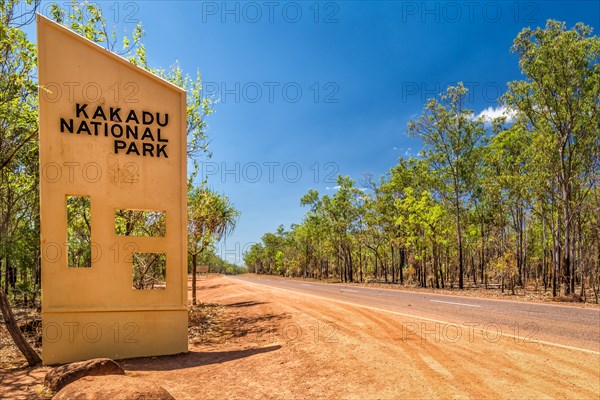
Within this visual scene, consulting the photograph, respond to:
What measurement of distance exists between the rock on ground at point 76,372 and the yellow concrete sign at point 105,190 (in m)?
2.36

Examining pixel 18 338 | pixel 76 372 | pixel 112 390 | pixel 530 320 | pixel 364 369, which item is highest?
pixel 112 390

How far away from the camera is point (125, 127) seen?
9.52 m

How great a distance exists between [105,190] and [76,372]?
4.45 m

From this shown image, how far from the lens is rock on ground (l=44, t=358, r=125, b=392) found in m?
6.16

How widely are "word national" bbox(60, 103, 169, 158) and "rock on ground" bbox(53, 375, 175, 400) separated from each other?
617 cm

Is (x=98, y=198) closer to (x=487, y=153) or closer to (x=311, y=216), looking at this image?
(x=487, y=153)

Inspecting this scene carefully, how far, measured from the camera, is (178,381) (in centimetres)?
725

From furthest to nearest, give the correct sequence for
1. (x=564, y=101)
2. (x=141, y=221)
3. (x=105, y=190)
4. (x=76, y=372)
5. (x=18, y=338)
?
1. (x=564, y=101)
2. (x=141, y=221)
3. (x=105, y=190)
4. (x=18, y=338)
5. (x=76, y=372)

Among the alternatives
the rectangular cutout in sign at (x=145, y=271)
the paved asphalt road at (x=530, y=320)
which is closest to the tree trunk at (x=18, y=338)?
the rectangular cutout in sign at (x=145, y=271)

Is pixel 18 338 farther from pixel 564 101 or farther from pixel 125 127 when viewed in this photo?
pixel 564 101

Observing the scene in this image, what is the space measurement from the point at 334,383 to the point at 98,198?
23.2 feet

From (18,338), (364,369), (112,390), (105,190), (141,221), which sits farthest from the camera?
(141,221)

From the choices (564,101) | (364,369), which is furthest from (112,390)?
(564,101)

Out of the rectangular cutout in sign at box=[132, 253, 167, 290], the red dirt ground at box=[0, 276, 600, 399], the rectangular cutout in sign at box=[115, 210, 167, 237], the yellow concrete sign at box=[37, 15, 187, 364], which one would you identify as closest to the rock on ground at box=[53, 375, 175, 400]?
the red dirt ground at box=[0, 276, 600, 399]
